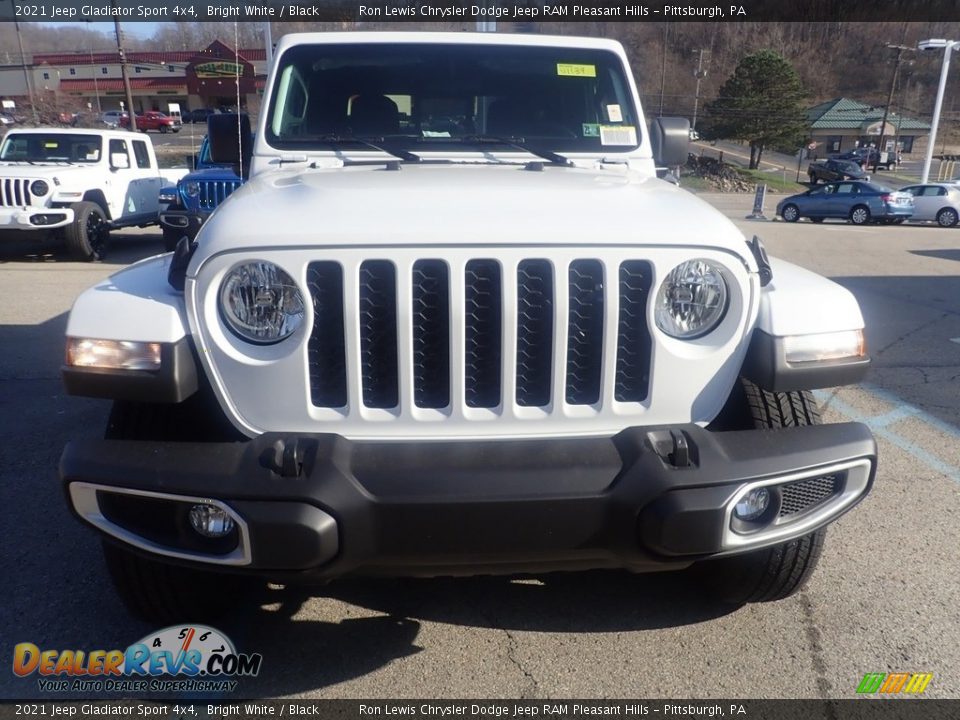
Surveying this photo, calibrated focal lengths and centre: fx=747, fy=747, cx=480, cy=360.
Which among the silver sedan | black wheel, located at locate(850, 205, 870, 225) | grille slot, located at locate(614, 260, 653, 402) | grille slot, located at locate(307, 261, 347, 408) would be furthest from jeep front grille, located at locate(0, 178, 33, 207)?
the silver sedan

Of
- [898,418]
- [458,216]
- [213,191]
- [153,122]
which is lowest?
[153,122]

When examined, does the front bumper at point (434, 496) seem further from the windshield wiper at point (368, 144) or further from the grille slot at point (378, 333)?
the windshield wiper at point (368, 144)

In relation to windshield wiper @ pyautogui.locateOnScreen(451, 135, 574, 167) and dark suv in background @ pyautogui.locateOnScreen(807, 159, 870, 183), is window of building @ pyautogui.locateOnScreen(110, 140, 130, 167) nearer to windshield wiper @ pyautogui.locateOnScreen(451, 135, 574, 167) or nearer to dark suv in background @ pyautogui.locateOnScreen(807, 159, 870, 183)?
windshield wiper @ pyautogui.locateOnScreen(451, 135, 574, 167)

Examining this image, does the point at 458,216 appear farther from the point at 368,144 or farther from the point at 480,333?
the point at 368,144

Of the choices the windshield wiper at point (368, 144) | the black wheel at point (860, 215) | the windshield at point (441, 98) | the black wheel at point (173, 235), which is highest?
the windshield at point (441, 98)

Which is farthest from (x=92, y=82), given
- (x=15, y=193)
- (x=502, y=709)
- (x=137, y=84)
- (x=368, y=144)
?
(x=502, y=709)

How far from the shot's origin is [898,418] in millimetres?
4531

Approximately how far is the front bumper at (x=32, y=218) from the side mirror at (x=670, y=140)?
29.4ft

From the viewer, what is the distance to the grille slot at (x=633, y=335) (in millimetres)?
2014

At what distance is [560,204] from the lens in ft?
7.20

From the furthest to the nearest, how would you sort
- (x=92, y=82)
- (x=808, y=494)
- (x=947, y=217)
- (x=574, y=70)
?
(x=92, y=82)
(x=947, y=217)
(x=574, y=70)
(x=808, y=494)

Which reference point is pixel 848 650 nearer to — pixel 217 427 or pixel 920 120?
pixel 217 427

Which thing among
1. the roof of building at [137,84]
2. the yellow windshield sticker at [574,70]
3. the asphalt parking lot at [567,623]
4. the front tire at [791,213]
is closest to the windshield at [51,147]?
the asphalt parking lot at [567,623]

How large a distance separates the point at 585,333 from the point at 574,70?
1983 mm
